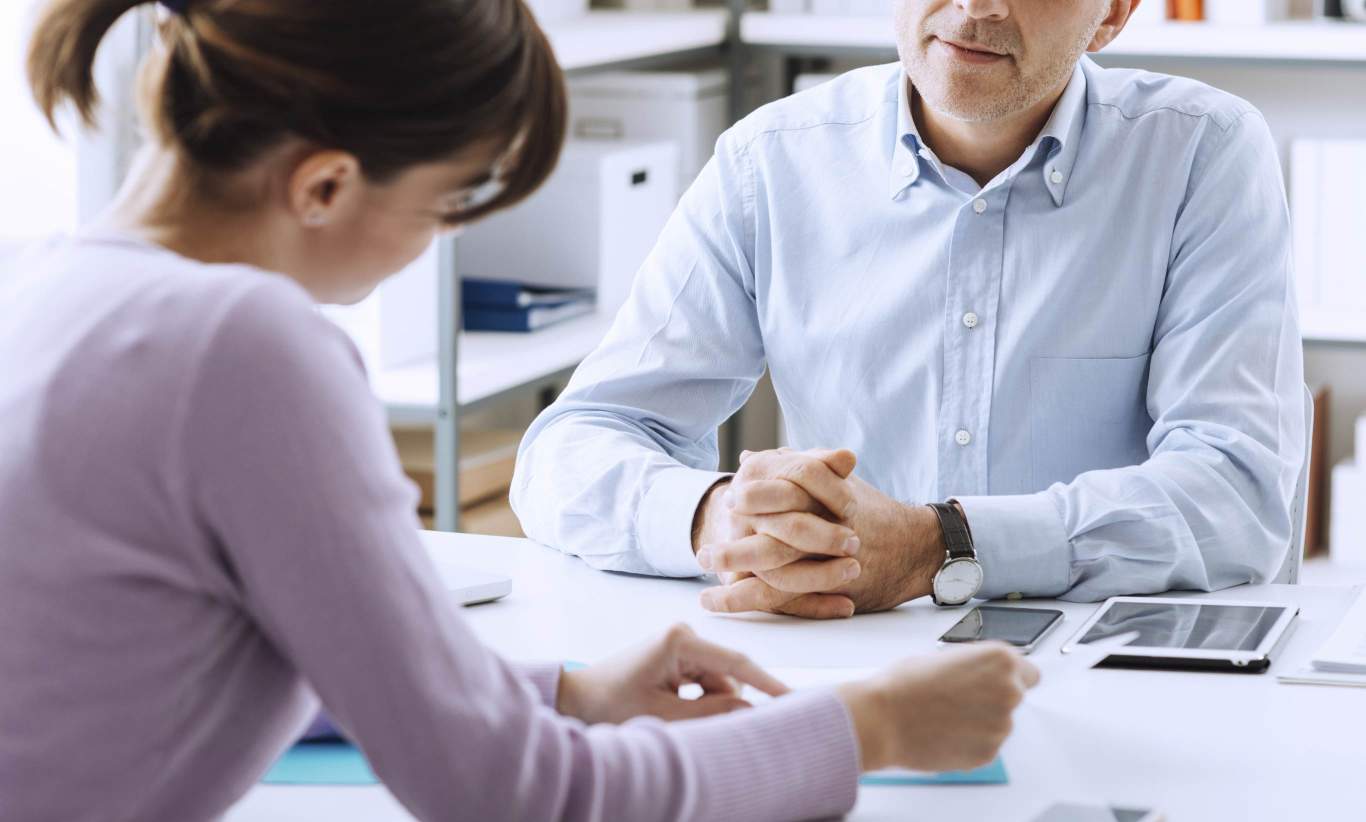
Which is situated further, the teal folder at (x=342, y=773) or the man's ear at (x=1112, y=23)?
the man's ear at (x=1112, y=23)

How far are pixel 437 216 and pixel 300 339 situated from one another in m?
0.17

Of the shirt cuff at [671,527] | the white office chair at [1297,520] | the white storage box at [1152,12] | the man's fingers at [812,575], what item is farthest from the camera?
the white storage box at [1152,12]

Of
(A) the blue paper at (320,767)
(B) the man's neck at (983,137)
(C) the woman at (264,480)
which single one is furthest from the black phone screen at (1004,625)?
(B) the man's neck at (983,137)

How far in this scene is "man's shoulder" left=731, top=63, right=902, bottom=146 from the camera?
1.73 meters

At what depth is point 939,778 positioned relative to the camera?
97 centimetres

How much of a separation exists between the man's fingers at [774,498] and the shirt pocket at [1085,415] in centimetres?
38

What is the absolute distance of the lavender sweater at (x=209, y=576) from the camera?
725mm

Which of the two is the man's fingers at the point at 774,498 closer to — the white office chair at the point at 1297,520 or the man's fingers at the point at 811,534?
the man's fingers at the point at 811,534

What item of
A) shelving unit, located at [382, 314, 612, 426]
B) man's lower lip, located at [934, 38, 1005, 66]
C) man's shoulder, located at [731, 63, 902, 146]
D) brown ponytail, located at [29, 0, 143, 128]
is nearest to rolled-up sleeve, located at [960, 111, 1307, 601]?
man's lower lip, located at [934, 38, 1005, 66]

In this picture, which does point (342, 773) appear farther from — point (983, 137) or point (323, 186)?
point (983, 137)

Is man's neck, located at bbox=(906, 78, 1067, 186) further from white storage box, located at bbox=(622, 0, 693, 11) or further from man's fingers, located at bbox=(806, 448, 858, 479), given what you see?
white storage box, located at bbox=(622, 0, 693, 11)

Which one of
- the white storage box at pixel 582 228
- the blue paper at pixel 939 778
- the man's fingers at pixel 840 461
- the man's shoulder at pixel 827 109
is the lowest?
the white storage box at pixel 582 228

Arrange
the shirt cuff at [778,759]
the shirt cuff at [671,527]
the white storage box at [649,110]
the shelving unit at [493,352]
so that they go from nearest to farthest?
the shirt cuff at [778,759], the shirt cuff at [671,527], the shelving unit at [493,352], the white storage box at [649,110]

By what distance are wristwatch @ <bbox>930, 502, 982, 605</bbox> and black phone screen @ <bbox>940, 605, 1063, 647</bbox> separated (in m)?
0.02
